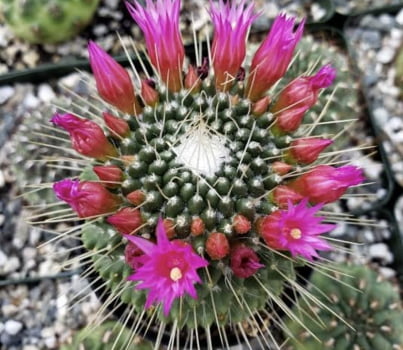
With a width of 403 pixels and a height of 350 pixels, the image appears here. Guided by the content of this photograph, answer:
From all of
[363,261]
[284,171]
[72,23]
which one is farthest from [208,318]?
[72,23]

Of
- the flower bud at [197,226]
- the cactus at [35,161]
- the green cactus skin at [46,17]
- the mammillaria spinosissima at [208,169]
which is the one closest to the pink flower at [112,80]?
the mammillaria spinosissima at [208,169]

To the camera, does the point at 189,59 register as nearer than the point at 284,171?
No

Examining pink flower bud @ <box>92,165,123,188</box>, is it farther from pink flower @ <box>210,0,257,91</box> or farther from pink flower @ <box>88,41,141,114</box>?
pink flower @ <box>210,0,257,91</box>

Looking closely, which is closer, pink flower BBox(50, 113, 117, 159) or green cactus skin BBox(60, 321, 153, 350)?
pink flower BBox(50, 113, 117, 159)

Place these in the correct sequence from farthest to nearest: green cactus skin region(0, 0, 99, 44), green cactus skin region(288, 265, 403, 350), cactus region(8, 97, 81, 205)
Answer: green cactus skin region(0, 0, 99, 44) → cactus region(8, 97, 81, 205) → green cactus skin region(288, 265, 403, 350)

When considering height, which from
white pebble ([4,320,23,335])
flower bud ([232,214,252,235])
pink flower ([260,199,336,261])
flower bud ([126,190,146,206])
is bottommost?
white pebble ([4,320,23,335])

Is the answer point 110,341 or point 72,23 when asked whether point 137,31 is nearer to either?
point 72,23

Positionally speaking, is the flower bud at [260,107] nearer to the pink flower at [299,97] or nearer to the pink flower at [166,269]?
the pink flower at [299,97]

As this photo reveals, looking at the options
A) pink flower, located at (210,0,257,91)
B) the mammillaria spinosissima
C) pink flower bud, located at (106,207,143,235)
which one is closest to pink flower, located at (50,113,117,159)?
the mammillaria spinosissima
